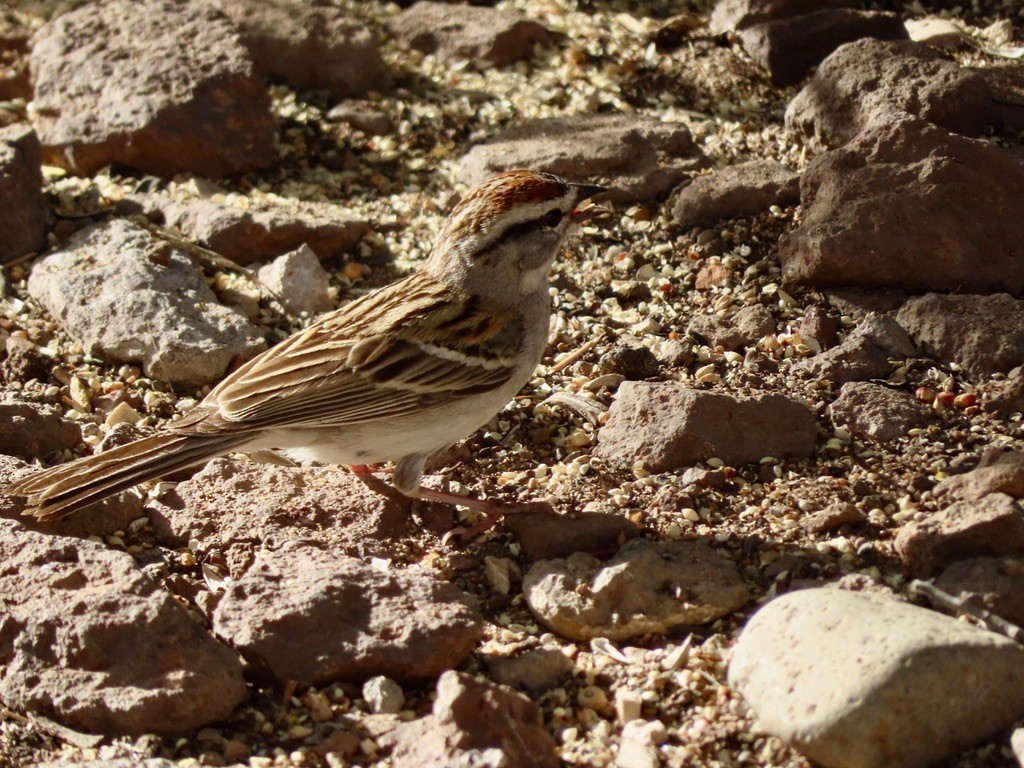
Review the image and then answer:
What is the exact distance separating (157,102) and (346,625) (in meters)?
4.00

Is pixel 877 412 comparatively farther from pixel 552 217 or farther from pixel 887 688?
pixel 887 688

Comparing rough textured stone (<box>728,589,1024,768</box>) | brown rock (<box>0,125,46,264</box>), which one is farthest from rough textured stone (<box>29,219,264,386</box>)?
rough textured stone (<box>728,589,1024,768</box>)

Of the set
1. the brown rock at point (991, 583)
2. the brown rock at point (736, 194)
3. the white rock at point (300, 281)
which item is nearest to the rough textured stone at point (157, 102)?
the white rock at point (300, 281)

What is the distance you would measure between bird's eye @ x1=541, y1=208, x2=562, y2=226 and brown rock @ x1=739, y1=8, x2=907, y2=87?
2.48 m

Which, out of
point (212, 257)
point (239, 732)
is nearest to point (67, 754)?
point (239, 732)

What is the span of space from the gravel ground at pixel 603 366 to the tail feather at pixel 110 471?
393 mm

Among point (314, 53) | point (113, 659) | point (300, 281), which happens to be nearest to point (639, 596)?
point (113, 659)

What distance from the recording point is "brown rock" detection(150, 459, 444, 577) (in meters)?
5.08

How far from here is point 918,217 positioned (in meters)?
5.72

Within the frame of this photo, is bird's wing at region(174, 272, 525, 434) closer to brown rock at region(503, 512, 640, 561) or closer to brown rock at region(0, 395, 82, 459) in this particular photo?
brown rock at region(503, 512, 640, 561)

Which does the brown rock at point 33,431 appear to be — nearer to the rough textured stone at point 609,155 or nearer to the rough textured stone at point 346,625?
the rough textured stone at point 346,625

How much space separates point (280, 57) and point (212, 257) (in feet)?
6.22

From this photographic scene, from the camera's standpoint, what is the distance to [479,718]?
→ 3773 mm

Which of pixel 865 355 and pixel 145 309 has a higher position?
pixel 145 309
